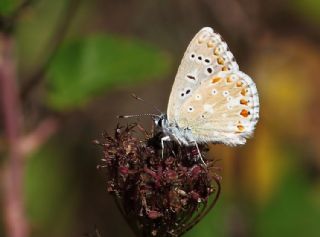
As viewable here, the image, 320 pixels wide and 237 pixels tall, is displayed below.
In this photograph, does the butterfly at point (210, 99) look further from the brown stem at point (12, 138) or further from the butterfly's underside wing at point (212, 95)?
the brown stem at point (12, 138)

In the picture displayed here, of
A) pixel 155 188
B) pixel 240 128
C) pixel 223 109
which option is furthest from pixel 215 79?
pixel 155 188

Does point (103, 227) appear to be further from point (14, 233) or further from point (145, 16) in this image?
point (14, 233)

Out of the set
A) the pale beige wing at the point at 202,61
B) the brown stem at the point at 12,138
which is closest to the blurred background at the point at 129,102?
the brown stem at the point at 12,138

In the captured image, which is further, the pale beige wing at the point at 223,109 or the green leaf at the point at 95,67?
the green leaf at the point at 95,67

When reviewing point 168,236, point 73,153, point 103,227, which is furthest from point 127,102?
point 168,236

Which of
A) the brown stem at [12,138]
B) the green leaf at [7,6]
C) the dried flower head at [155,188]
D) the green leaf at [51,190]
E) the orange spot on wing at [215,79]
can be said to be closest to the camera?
the dried flower head at [155,188]

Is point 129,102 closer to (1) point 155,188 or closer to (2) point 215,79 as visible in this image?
(2) point 215,79
